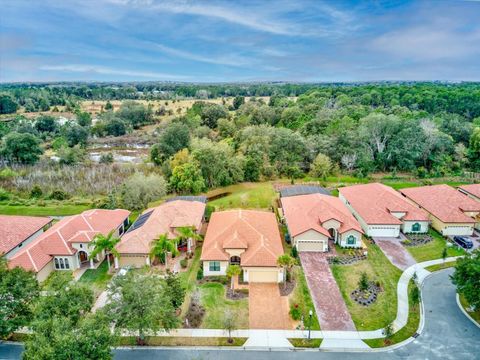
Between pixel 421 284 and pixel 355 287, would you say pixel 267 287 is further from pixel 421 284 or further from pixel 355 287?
pixel 421 284

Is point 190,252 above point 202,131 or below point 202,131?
below

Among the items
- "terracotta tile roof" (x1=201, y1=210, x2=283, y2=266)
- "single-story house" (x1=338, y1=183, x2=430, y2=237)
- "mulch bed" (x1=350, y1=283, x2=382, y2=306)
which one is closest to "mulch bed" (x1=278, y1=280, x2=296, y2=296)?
"terracotta tile roof" (x1=201, y1=210, x2=283, y2=266)

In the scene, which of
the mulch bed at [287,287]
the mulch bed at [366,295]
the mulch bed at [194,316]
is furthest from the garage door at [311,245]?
the mulch bed at [194,316]

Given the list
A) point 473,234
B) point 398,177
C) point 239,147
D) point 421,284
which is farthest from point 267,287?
point 398,177

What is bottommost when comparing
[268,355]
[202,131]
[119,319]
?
[268,355]

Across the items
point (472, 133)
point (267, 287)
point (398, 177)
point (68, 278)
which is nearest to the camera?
point (68, 278)

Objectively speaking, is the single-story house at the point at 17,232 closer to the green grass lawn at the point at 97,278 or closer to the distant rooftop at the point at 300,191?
the green grass lawn at the point at 97,278

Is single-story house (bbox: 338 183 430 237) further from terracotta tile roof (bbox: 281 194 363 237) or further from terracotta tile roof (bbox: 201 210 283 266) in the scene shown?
terracotta tile roof (bbox: 201 210 283 266)
